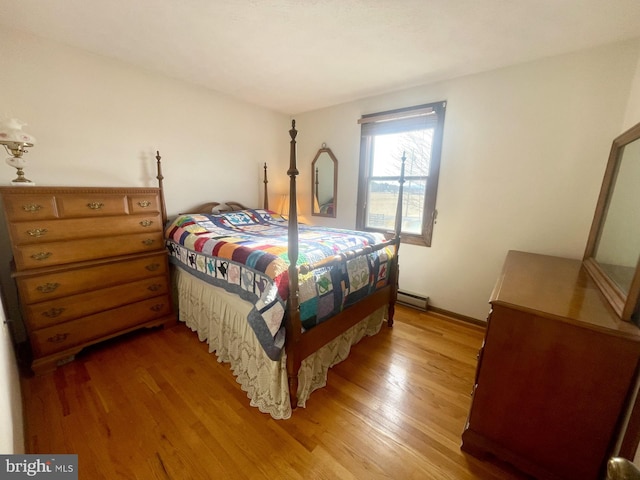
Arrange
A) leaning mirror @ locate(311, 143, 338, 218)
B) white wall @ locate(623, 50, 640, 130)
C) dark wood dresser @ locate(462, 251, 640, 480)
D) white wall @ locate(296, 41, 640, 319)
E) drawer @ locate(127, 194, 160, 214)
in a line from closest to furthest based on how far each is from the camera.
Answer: dark wood dresser @ locate(462, 251, 640, 480) → white wall @ locate(623, 50, 640, 130) → white wall @ locate(296, 41, 640, 319) → drawer @ locate(127, 194, 160, 214) → leaning mirror @ locate(311, 143, 338, 218)

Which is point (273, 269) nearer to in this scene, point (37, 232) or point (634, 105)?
point (37, 232)

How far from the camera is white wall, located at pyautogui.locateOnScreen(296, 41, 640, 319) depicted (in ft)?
5.86

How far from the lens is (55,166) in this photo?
6.41ft

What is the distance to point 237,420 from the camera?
141 cm

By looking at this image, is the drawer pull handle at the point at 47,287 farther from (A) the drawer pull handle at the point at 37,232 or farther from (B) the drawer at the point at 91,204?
(B) the drawer at the point at 91,204

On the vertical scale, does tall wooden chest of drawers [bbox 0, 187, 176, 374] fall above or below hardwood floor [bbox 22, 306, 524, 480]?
above

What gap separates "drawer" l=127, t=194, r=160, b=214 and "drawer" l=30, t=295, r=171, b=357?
2.52ft

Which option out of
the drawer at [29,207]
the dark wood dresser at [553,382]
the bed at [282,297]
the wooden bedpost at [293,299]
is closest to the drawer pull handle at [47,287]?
the drawer at [29,207]

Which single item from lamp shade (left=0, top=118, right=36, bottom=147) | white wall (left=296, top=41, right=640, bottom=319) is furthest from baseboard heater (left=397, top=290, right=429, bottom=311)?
lamp shade (left=0, top=118, right=36, bottom=147)

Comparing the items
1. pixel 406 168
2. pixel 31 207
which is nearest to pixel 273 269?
pixel 31 207

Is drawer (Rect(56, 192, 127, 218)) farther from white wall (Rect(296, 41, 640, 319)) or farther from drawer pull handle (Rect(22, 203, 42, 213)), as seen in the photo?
white wall (Rect(296, 41, 640, 319))

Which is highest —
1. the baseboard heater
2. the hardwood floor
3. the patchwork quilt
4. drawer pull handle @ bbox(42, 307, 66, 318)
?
the patchwork quilt

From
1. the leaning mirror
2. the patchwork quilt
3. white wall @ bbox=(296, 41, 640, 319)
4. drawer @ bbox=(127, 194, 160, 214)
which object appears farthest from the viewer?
the leaning mirror

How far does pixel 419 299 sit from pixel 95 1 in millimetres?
3370
